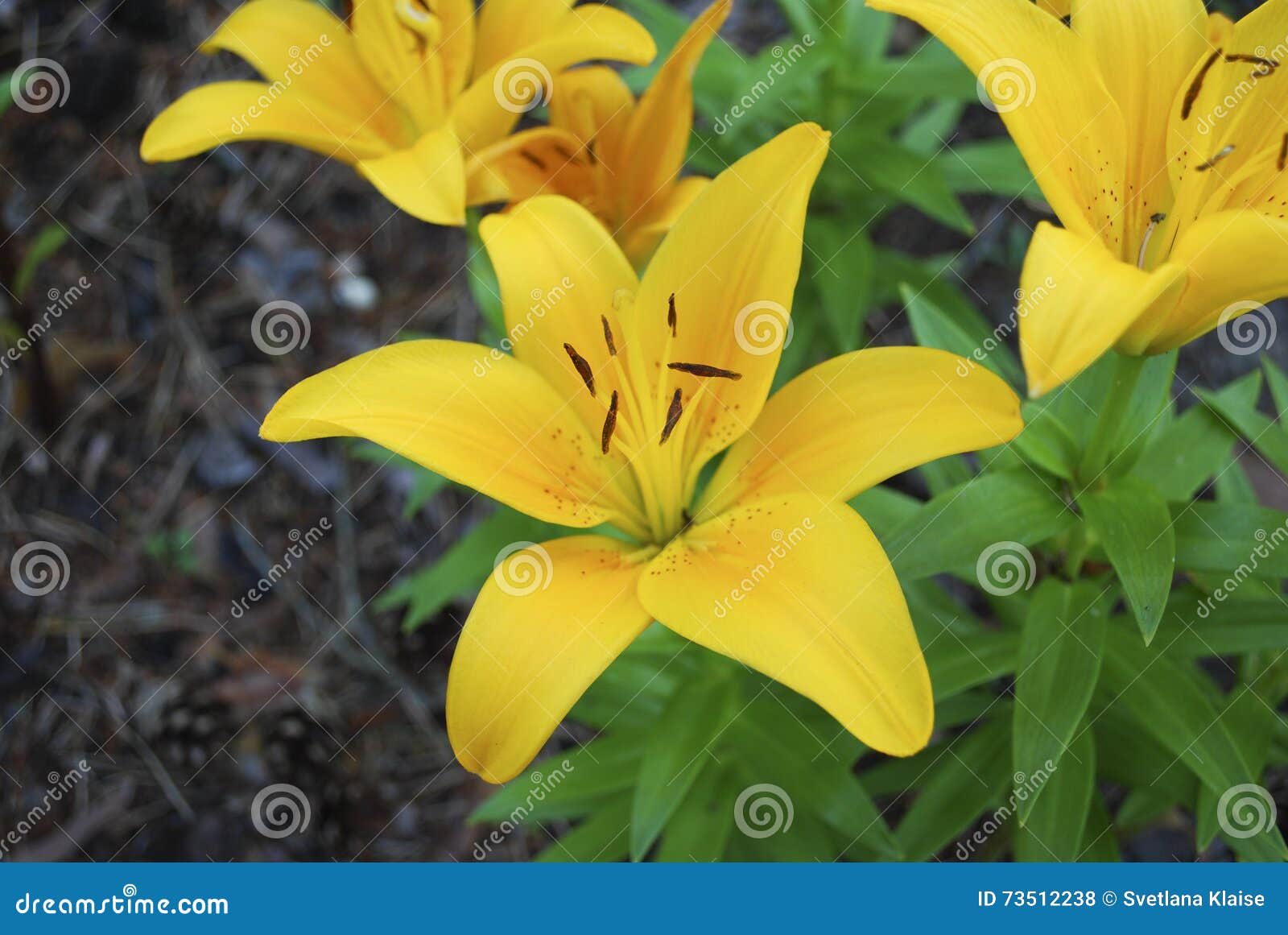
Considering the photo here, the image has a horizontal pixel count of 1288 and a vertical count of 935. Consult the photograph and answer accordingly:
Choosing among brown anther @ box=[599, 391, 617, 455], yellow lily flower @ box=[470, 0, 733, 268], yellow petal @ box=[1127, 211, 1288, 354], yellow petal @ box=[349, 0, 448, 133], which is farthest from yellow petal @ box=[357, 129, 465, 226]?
yellow petal @ box=[1127, 211, 1288, 354]

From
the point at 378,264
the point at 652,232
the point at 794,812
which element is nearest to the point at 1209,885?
the point at 794,812

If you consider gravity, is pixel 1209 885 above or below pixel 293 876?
above

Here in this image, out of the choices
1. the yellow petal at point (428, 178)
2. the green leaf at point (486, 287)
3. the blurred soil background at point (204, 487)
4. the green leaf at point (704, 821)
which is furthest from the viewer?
the blurred soil background at point (204, 487)

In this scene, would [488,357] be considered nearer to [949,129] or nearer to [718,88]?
[718,88]

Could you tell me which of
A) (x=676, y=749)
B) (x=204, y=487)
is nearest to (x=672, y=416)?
(x=676, y=749)

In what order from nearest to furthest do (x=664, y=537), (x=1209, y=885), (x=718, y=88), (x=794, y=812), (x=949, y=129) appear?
(x=664, y=537), (x=1209, y=885), (x=794, y=812), (x=718, y=88), (x=949, y=129)

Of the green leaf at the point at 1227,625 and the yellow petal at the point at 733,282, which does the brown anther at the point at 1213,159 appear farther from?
the green leaf at the point at 1227,625

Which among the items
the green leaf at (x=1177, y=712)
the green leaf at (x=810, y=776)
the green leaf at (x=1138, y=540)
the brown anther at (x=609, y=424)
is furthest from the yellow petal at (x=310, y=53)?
the green leaf at (x=1177, y=712)
